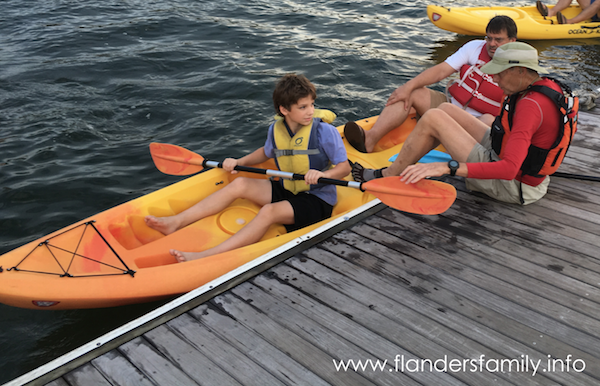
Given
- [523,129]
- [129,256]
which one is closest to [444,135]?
[523,129]

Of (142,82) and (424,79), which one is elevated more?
(424,79)

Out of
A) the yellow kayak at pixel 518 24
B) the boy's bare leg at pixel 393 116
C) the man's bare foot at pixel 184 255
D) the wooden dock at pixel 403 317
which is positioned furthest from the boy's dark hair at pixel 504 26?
the yellow kayak at pixel 518 24

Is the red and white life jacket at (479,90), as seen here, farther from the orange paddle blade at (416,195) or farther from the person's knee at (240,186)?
the person's knee at (240,186)

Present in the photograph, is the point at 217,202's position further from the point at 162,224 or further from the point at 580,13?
the point at 580,13

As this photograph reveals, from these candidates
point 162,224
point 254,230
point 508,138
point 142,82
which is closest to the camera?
point 508,138

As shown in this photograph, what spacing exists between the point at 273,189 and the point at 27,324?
174 cm

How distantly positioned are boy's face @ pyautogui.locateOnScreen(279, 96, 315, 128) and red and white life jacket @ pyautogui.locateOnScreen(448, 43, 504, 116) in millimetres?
1506

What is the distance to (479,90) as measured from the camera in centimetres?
353

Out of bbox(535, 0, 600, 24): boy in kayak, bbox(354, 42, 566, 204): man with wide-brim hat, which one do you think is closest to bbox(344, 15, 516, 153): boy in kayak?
bbox(354, 42, 566, 204): man with wide-brim hat

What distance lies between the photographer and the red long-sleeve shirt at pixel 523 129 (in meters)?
2.29

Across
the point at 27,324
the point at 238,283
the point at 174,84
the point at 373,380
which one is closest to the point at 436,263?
the point at 373,380

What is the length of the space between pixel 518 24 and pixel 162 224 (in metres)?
7.43

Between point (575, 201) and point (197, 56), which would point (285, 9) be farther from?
point (575, 201)

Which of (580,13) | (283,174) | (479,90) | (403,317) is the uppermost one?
(580,13)
